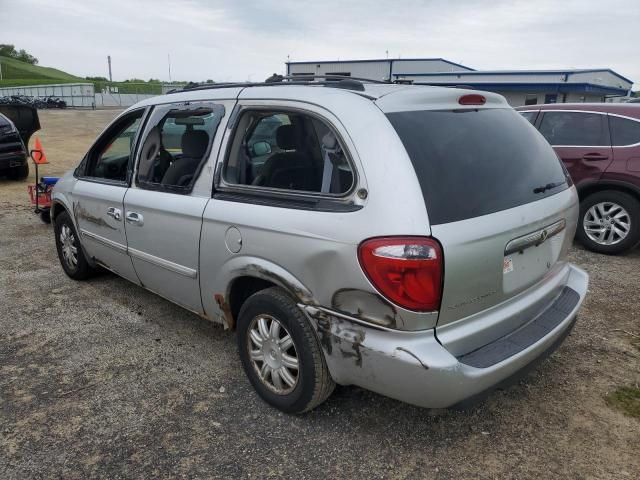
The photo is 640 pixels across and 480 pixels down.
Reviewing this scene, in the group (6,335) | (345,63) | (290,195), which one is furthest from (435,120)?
(345,63)

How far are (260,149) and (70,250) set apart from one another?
2731mm

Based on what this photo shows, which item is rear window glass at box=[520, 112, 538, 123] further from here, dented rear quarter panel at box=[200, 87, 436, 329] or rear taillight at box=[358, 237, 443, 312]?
rear taillight at box=[358, 237, 443, 312]

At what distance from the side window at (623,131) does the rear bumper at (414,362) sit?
4.20 m

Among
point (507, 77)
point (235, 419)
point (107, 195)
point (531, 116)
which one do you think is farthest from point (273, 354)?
point (507, 77)

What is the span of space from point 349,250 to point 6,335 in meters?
2.99

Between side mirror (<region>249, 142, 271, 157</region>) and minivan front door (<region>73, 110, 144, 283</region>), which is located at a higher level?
side mirror (<region>249, 142, 271, 157</region>)

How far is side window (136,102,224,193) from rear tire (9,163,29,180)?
8331mm

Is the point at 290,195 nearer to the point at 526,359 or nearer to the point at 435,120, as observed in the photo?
the point at 435,120

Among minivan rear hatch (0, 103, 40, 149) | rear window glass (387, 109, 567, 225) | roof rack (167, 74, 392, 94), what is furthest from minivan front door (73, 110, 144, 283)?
minivan rear hatch (0, 103, 40, 149)

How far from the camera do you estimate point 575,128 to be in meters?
6.06

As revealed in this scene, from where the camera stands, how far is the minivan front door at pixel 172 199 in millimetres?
3044

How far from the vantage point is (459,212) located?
7.19 feet

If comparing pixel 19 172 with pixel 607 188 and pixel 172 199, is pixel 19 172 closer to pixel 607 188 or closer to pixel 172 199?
pixel 172 199

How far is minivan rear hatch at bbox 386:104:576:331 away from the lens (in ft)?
7.07
